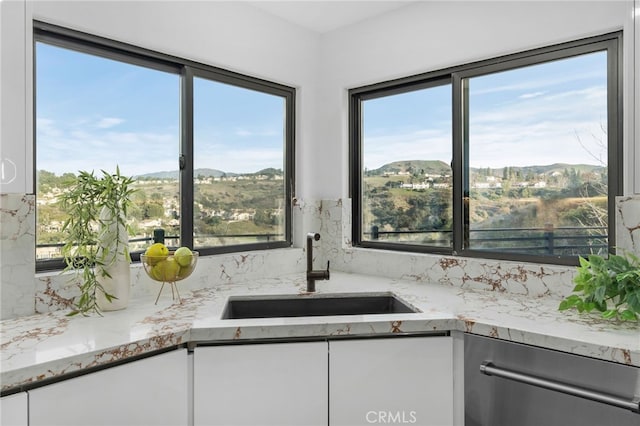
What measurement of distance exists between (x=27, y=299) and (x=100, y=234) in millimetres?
345

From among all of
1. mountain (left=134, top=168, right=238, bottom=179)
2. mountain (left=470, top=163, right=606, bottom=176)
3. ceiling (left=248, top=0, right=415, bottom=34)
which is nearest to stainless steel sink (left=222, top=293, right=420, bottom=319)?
mountain (left=134, top=168, right=238, bottom=179)

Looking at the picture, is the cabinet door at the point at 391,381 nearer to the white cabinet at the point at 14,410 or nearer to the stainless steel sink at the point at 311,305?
the stainless steel sink at the point at 311,305

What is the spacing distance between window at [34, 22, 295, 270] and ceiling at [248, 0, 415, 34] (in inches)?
15.9

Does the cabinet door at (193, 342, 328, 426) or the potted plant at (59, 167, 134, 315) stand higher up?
the potted plant at (59, 167, 134, 315)

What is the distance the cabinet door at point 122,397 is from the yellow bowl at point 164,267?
46 centimetres

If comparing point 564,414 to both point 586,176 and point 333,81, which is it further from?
→ point 333,81

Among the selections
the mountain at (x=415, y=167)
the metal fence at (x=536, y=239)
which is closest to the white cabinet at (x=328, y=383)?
the metal fence at (x=536, y=239)

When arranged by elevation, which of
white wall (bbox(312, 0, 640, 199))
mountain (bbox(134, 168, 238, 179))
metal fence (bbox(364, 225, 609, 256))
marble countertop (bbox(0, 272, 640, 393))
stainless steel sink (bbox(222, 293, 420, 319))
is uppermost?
white wall (bbox(312, 0, 640, 199))

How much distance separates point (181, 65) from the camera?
220 cm

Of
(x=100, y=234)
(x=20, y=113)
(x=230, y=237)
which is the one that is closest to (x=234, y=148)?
(x=230, y=237)

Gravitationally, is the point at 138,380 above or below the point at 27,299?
below

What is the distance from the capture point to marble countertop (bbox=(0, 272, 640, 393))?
121cm

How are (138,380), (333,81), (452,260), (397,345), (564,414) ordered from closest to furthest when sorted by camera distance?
(138,380), (564,414), (397,345), (452,260), (333,81)

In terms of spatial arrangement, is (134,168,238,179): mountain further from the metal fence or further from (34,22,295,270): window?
the metal fence
